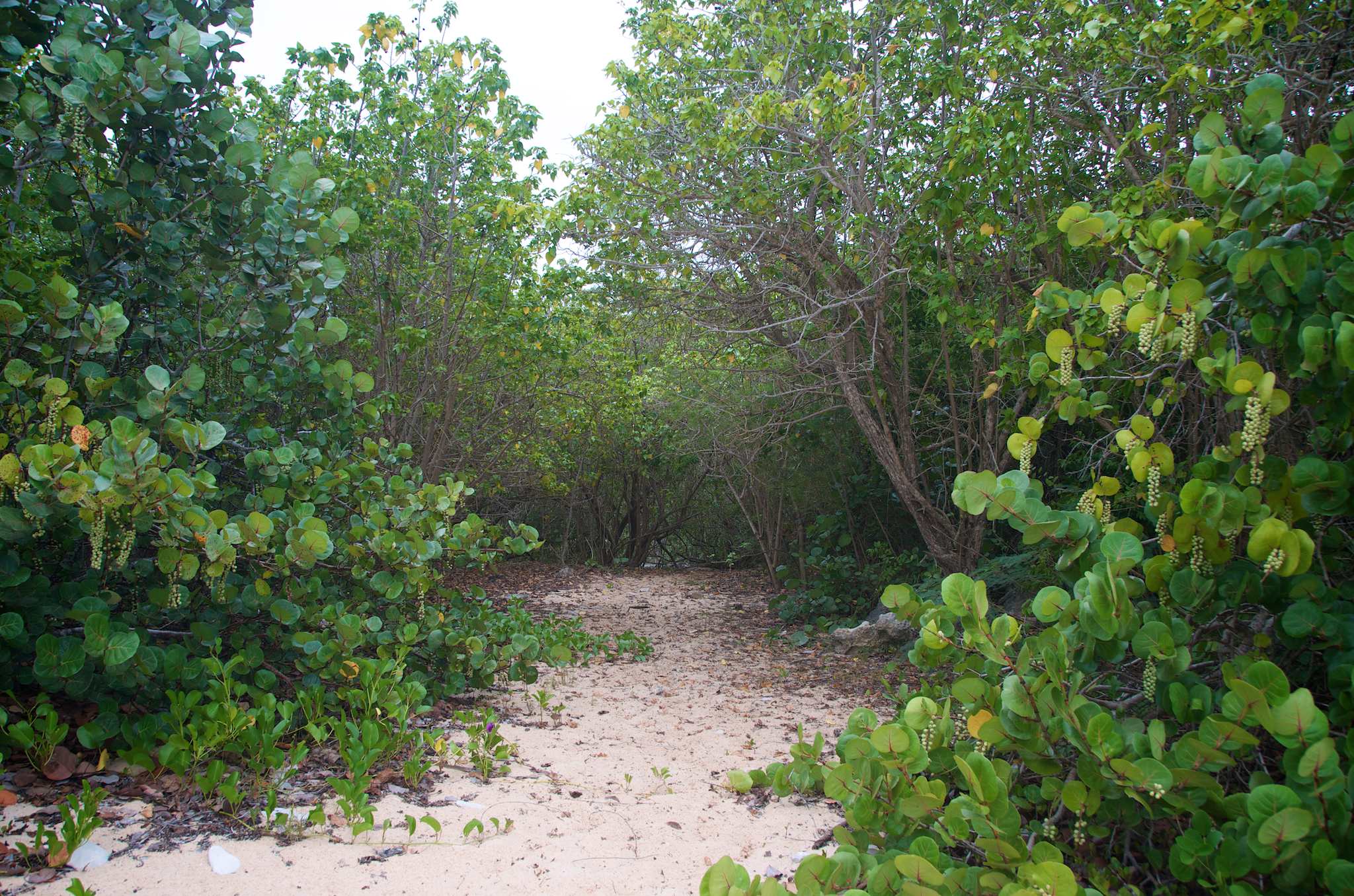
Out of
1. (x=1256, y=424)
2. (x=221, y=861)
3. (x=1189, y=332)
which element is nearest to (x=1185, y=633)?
(x=1256, y=424)

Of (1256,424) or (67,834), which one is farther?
(67,834)

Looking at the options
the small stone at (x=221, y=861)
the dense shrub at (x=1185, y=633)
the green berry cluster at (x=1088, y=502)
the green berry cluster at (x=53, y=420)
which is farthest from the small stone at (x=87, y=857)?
the green berry cluster at (x=1088, y=502)

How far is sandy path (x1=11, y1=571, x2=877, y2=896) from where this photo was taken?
2.38m

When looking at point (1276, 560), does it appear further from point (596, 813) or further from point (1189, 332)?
point (596, 813)

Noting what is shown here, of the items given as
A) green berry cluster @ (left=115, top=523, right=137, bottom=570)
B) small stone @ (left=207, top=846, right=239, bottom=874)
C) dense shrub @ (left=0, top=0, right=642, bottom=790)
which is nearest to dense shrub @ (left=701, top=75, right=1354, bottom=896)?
small stone @ (left=207, top=846, right=239, bottom=874)

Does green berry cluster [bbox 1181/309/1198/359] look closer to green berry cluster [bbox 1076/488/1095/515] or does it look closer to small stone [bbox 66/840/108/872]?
green berry cluster [bbox 1076/488/1095/515]

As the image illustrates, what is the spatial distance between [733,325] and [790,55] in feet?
8.21

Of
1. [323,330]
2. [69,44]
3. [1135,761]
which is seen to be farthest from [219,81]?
[1135,761]

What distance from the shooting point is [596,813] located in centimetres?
313

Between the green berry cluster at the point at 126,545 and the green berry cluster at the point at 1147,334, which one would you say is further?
the green berry cluster at the point at 126,545

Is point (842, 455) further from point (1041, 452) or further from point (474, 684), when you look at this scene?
point (474, 684)

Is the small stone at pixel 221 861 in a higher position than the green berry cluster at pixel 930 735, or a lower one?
lower

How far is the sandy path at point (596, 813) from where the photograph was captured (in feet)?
7.81

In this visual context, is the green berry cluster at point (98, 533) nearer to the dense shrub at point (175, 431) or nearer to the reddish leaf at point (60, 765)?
the dense shrub at point (175, 431)
